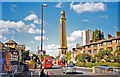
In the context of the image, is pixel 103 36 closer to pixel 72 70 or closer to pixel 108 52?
pixel 108 52

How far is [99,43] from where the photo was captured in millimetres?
87500

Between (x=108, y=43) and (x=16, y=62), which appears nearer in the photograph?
(x=16, y=62)

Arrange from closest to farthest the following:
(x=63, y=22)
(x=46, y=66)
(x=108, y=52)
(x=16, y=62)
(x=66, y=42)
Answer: (x=16, y=62) < (x=46, y=66) < (x=108, y=52) < (x=66, y=42) < (x=63, y=22)

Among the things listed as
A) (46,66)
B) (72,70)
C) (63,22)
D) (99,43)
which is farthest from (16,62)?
(63,22)

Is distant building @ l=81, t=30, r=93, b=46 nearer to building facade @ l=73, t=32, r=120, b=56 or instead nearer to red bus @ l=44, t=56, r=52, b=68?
building facade @ l=73, t=32, r=120, b=56

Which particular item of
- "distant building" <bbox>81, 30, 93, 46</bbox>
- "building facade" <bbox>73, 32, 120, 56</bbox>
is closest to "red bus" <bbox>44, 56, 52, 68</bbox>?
"building facade" <bbox>73, 32, 120, 56</bbox>

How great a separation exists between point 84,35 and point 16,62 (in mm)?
157766

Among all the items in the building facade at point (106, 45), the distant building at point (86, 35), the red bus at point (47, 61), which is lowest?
the red bus at point (47, 61)

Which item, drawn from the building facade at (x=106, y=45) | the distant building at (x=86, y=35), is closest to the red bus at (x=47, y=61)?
the building facade at (x=106, y=45)

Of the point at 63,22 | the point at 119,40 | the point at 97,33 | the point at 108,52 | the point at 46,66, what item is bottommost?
the point at 46,66

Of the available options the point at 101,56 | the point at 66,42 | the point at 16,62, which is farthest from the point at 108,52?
the point at 66,42

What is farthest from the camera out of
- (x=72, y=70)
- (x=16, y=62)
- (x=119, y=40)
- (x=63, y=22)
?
(x=63, y=22)

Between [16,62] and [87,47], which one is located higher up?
[87,47]

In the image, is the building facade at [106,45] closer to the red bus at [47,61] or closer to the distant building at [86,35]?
the red bus at [47,61]
